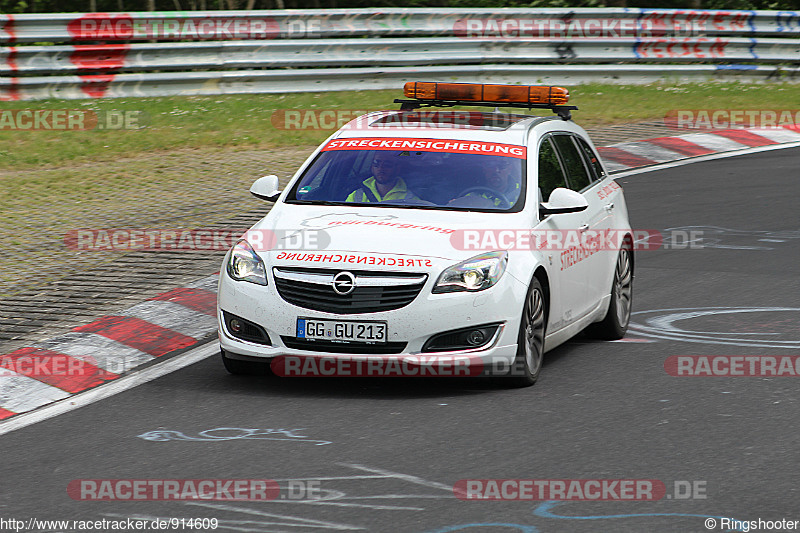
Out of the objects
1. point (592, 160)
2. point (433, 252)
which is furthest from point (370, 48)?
point (433, 252)

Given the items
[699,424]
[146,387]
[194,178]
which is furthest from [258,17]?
[699,424]

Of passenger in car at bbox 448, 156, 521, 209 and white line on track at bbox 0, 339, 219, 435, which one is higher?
passenger in car at bbox 448, 156, 521, 209

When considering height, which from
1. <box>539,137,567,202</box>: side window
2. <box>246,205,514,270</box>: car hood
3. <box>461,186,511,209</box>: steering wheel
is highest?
<box>539,137,567,202</box>: side window

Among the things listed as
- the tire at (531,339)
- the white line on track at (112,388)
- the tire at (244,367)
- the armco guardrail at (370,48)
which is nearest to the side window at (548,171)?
the tire at (531,339)

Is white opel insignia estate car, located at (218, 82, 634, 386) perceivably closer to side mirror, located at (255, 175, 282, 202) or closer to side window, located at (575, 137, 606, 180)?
side mirror, located at (255, 175, 282, 202)

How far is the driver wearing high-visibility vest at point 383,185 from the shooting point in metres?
8.20

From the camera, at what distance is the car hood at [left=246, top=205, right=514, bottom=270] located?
7.27 m

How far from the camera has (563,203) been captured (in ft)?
26.1

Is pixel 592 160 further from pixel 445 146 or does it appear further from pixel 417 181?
pixel 417 181

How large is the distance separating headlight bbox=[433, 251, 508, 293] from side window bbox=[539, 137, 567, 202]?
1.02 metres

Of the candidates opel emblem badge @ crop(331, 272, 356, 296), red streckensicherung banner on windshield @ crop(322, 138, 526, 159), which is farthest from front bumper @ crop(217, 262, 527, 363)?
red streckensicherung banner on windshield @ crop(322, 138, 526, 159)

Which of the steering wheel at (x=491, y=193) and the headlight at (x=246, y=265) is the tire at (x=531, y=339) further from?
the headlight at (x=246, y=265)

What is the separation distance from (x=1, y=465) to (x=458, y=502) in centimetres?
223

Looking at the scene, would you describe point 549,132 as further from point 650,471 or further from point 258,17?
point 258,17
